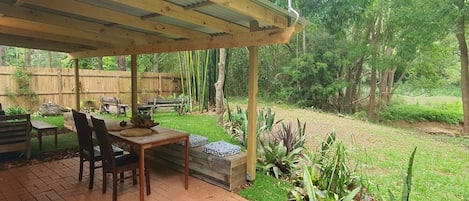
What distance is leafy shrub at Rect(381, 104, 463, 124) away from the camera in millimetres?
11766

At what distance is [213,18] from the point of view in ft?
9.82

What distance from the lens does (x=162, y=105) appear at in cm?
869

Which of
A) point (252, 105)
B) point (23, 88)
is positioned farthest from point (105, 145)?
point (23, 88)

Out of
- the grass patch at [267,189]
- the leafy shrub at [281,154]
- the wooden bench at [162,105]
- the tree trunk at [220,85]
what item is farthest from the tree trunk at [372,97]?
the grass patch at [267,189]

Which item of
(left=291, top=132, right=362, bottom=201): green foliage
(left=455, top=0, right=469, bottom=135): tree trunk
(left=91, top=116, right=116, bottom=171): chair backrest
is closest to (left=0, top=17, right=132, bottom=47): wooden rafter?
(left=91, top=116, right=116, bottom=171): chair backrest

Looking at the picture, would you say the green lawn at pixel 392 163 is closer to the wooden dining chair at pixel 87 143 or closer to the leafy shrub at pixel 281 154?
the leafy shrub at pixel 281 154

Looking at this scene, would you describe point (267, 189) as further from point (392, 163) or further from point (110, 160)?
point (392, 163)

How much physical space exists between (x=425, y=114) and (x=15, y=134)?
1442 cm

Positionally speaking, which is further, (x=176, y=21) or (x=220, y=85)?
(x=220, y=85)

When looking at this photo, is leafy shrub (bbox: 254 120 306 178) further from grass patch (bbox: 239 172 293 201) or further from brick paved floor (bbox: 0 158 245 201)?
brick paved floor (bbox: 0 158 245 201)

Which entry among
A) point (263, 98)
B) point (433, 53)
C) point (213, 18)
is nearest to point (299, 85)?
point (263, 98)

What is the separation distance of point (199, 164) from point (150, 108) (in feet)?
18.0

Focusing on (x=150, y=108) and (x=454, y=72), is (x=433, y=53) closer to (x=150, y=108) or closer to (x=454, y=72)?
(x=454, y=72)

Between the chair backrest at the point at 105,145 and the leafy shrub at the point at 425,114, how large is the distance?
492 inches
